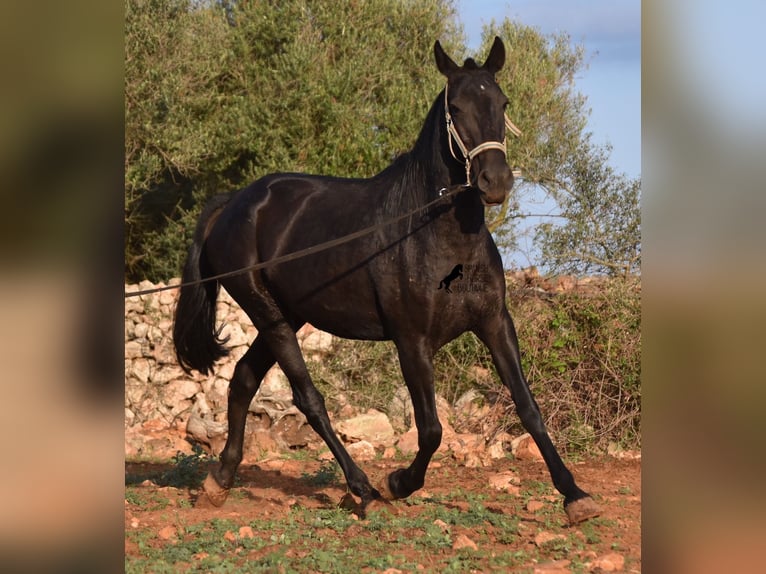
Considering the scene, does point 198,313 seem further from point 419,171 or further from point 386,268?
point 419,171

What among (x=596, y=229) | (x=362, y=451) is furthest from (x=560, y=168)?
(x=362, y=451)

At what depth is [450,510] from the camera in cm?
576

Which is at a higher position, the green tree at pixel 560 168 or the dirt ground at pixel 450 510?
the green tree at pixel 560 168

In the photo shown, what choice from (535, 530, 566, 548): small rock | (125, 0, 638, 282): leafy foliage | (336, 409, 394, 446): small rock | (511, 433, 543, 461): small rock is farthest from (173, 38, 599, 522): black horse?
(125, 0, 638, 282): leafy foliage

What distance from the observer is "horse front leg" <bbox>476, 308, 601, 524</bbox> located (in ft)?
15.9

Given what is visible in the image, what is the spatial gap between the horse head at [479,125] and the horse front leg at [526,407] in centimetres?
88

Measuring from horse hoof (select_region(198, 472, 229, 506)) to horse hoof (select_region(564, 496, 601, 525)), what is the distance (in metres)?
2.61

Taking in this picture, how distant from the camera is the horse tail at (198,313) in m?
6.68

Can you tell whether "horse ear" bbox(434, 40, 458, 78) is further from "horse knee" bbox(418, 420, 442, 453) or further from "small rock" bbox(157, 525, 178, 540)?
"small rock" bbox(157, 525, 178, 540)

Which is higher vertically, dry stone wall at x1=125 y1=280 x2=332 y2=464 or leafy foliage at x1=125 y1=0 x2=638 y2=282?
leafy foliage at x1=125 y1=0 x2=638 y2=282

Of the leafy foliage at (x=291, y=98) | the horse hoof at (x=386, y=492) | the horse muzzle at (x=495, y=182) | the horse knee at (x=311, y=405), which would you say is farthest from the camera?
the leafy foliage at (x=291, y=98)

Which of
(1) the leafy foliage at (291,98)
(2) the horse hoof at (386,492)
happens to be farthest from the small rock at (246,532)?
(1) the leafy foliage at (291,98)

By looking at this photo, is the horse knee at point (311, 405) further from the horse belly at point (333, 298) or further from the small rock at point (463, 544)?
the small rock at point (463, 544)
